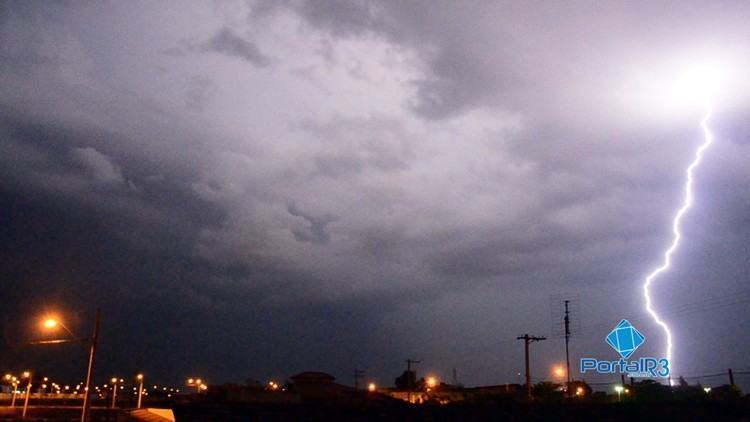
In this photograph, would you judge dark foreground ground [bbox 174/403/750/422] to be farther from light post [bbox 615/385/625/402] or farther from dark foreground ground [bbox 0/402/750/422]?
light post [bbox 615/385/625/402]

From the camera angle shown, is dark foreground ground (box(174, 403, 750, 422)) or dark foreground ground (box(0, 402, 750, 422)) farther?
dark foreground ground (box(174, 403, 750, 422))

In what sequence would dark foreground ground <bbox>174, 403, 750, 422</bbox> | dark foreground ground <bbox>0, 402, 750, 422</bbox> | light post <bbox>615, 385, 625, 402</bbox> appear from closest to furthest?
dark foreground ground <bbox>0, 402, 750, 422</bbox>
dark foreground ground <bbox>174, 403, 750, 422</bbox>
light post <bbox>615, 385, 625, 402</bbox>

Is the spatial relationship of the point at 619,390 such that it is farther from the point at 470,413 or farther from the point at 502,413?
the point at 470,413

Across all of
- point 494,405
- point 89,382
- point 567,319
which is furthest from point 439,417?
point 89,382

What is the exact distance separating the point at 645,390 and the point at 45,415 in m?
61.9

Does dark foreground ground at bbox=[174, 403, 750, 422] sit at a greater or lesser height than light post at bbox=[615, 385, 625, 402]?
lesser

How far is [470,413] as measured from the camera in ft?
180

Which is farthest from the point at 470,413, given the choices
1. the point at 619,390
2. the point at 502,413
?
the point at 619,390

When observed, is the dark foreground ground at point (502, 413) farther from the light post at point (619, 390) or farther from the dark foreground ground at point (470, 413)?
the light post at point (619, 390)

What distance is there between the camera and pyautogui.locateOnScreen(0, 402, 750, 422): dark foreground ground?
49406 millimetres

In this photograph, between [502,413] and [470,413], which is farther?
[470,413]

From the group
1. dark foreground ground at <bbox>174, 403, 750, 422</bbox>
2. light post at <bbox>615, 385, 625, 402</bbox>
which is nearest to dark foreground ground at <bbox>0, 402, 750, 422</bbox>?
dark foreground ground at <bbox>174, 403, 750, 422</bbox>

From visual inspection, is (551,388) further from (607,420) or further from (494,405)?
(607,420)

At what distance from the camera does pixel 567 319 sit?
236 feet
